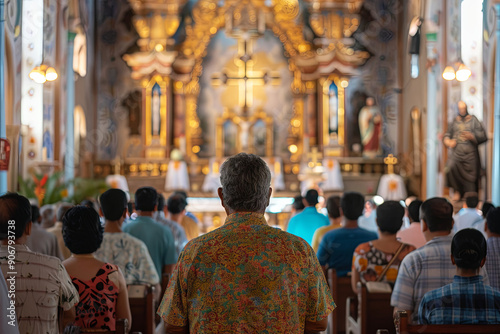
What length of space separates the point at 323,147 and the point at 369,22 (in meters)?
4.14

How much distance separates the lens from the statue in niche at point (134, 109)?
21.5m

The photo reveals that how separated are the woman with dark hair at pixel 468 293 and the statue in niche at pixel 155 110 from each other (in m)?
17.3

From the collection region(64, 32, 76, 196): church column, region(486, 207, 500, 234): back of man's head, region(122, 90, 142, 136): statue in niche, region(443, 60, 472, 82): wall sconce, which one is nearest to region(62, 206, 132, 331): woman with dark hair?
region(486, 207, 500, 234): back of man's head

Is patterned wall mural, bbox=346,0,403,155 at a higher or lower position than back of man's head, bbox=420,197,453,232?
higher

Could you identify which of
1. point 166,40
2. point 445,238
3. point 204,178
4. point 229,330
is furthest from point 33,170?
point 229,330

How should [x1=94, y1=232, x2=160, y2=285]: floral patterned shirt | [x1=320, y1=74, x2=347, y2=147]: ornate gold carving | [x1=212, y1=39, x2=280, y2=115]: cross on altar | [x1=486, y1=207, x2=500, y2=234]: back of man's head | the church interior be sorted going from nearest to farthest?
[x1=94, y1=232, x2=160, y2=285]: floral patterned shirt, [x1=486, y1=207, x2=500, y2=234]: back of man's head, the church interior, [x1=320, y1=74, x2=347, y2=147]: ornate gold carving, [x1=212, y1=39, x2=280, y2=115]: cross on altar

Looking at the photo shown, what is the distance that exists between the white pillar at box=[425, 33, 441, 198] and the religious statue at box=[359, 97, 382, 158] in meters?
2.56

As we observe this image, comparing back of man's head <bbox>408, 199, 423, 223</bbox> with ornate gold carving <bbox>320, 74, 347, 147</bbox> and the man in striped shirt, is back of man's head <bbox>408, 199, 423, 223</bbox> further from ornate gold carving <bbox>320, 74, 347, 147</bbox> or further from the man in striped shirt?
ornate gold carving <bbox>320, 74, 347, 147</bbox>

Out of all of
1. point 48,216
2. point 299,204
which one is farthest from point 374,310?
point 299,204

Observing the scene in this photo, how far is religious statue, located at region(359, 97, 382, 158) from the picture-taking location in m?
20.3

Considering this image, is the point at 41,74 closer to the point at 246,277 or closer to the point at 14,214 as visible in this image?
the point at 14,214

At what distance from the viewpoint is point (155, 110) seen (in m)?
20.7

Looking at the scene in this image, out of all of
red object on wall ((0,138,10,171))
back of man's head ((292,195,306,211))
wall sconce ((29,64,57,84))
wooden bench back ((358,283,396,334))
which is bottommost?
wooden bench back ((358,283,396,334))

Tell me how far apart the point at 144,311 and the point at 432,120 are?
13903mm
